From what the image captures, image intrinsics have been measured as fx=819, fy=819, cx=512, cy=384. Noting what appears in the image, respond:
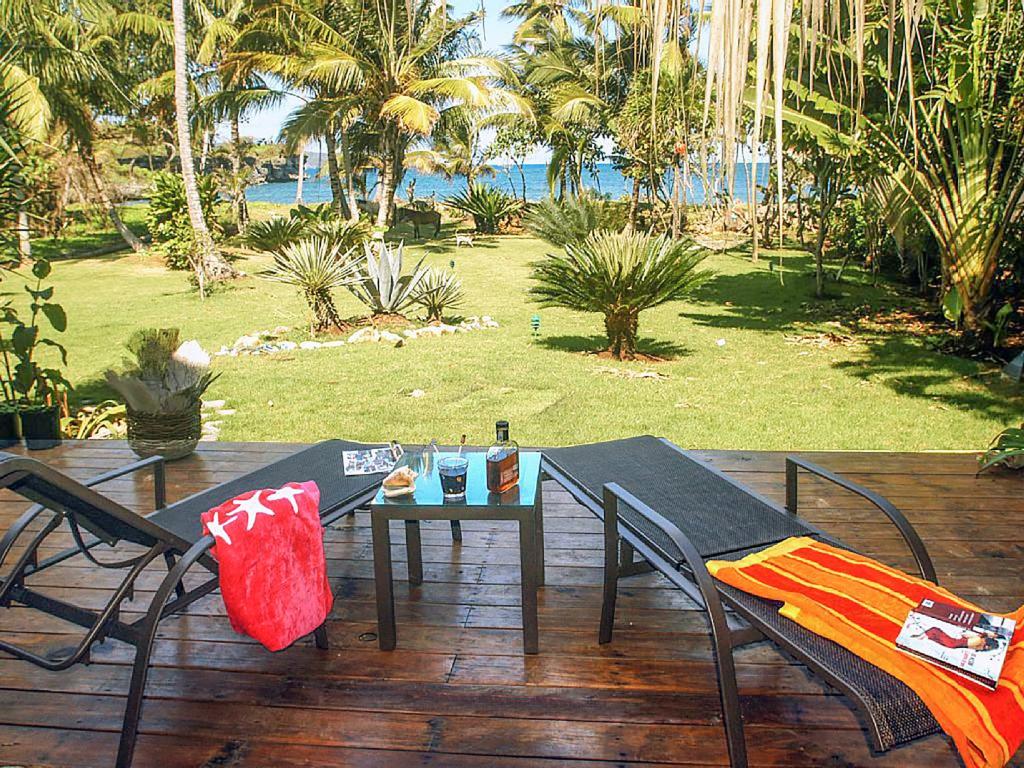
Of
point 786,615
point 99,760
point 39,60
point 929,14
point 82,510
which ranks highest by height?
point 39,60

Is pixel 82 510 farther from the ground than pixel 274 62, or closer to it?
closer to it

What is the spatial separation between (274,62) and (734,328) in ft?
39.2

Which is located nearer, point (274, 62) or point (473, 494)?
point (473, 494)

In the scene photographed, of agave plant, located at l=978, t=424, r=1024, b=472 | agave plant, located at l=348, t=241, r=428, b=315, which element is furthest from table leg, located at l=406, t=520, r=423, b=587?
agave plant, located at l=348, t=241, r=428, b=315

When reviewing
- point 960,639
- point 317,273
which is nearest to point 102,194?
point 317,273

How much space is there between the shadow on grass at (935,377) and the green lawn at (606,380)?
0.08ft

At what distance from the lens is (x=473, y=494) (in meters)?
2.72

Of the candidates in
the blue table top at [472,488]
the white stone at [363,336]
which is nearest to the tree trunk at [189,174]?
the white stone at [363,336]

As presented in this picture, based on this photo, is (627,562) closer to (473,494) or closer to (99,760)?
(473,494)

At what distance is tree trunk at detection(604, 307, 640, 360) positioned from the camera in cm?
815

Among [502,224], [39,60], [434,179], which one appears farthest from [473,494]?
[434,179]

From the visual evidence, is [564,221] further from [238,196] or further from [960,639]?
[238,196]

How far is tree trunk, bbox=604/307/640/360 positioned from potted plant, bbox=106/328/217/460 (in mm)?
4434

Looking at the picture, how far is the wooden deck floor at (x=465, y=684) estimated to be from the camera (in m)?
2.09
